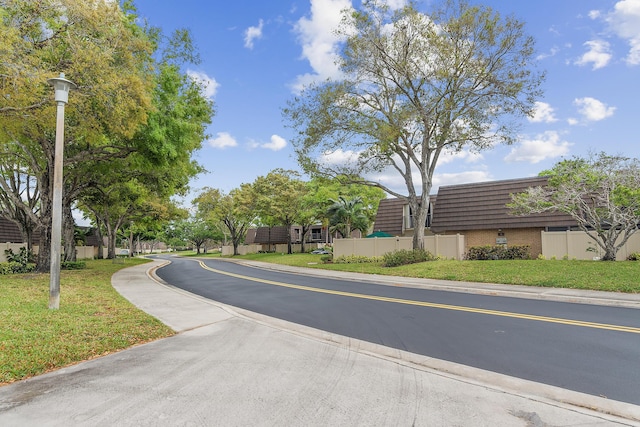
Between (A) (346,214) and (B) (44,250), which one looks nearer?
(B) (44,250)

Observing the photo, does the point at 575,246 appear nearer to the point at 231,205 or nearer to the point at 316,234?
the point at 231,205

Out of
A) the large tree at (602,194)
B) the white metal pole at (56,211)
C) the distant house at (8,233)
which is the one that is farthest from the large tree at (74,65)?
the distant house at (8,233)

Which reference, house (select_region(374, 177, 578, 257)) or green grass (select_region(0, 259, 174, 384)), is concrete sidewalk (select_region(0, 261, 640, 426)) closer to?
green grass (select_region(0, 259, 174, 384))

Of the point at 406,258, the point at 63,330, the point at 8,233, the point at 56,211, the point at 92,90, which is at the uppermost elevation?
the point at 92,90

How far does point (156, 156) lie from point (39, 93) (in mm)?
5243

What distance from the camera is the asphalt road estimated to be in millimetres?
5244

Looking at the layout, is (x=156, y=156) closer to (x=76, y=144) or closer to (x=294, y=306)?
(x=76, y=144)

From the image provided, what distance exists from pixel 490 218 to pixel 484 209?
860mm

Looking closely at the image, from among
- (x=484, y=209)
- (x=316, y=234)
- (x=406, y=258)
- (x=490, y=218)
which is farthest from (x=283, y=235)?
(x=406, y=258)

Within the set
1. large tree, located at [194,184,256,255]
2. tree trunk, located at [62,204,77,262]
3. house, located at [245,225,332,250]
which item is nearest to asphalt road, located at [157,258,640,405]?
tree trunk, located at [62,204,77,262]

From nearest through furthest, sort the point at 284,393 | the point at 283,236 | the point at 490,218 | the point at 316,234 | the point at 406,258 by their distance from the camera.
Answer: the point at 284,393
the point at 406,258
the point at 490,218
the point at 283,236
the point at 316,234

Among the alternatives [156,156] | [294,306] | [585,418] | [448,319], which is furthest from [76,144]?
[585,418]

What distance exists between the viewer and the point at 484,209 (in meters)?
26.0

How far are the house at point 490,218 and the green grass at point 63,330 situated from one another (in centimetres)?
2136
